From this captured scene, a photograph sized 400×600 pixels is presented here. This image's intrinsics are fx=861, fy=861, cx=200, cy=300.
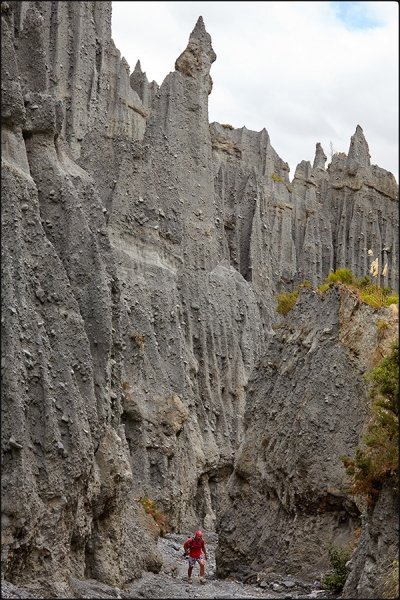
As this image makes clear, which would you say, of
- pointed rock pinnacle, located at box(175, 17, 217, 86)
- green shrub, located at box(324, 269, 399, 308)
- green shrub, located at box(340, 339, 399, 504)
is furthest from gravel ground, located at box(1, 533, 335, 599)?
pointed rock pinnacle, located at box(175, 17, 217, 86)

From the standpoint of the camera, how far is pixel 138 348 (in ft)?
103

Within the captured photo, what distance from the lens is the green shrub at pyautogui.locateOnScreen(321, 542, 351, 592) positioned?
1916 cm

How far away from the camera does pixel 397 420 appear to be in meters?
17.1

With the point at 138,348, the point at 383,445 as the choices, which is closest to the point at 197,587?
the point at 383,445

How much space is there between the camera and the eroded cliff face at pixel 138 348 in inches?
626

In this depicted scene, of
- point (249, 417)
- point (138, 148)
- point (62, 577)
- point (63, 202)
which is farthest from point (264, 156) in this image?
point (62, 577)

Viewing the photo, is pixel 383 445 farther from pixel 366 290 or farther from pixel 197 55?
pixel 197 55

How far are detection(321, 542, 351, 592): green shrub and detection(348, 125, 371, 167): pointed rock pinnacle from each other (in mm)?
58515

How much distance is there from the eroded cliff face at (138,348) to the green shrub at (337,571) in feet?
5.31

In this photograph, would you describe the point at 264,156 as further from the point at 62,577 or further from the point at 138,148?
the point at 62,577

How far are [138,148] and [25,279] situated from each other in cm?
1809

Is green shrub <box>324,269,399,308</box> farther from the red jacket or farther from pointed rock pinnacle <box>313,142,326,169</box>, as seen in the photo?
pointed rock pinnacle <box>313,142,326,169</box>

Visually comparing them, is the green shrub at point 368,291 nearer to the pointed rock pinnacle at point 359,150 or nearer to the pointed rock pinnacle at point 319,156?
the pointed rock pinnacle at point 359,150

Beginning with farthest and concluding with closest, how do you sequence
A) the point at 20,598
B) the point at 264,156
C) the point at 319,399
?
1. the point at 264,156
2. the point at 319,399
3. the point at 20,598
